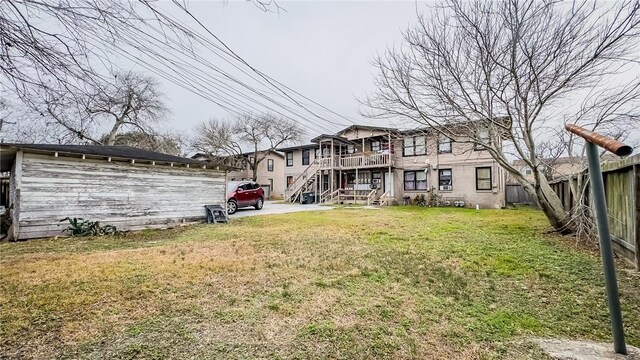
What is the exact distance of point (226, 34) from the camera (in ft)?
19.5

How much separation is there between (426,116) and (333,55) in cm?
347

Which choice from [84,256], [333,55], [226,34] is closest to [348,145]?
[333,55]

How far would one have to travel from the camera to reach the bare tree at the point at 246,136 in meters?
29.4

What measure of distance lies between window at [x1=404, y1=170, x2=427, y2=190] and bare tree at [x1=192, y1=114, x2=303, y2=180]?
14.1m

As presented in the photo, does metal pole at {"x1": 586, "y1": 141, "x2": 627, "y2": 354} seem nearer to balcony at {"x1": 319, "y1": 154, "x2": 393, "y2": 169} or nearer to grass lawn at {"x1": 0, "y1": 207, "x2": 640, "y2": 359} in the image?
grass lawn at {"x1": 0, "y1": 207, "x2": 640, "y2": 359}

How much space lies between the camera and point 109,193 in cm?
935

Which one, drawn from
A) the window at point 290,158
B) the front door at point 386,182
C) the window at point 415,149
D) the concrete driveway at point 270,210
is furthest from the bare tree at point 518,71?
the window at point 290,158

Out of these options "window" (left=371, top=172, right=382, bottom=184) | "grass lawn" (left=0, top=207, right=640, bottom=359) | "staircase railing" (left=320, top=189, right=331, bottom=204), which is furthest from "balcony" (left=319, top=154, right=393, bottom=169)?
"grass lawn" (left=0, top=207, right=640, bottom=359)

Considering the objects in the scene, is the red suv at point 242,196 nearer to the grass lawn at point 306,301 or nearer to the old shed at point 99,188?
the old shed at point 99,188

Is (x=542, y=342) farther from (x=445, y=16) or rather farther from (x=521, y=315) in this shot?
(x=445, y=16)

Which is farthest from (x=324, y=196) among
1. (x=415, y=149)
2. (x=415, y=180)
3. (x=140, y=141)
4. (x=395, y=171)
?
(x=140, y=141)

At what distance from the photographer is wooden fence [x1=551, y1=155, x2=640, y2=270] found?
4.01 m

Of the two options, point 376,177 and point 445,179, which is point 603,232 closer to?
point 445,179

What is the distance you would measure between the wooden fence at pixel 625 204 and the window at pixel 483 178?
481 inches
